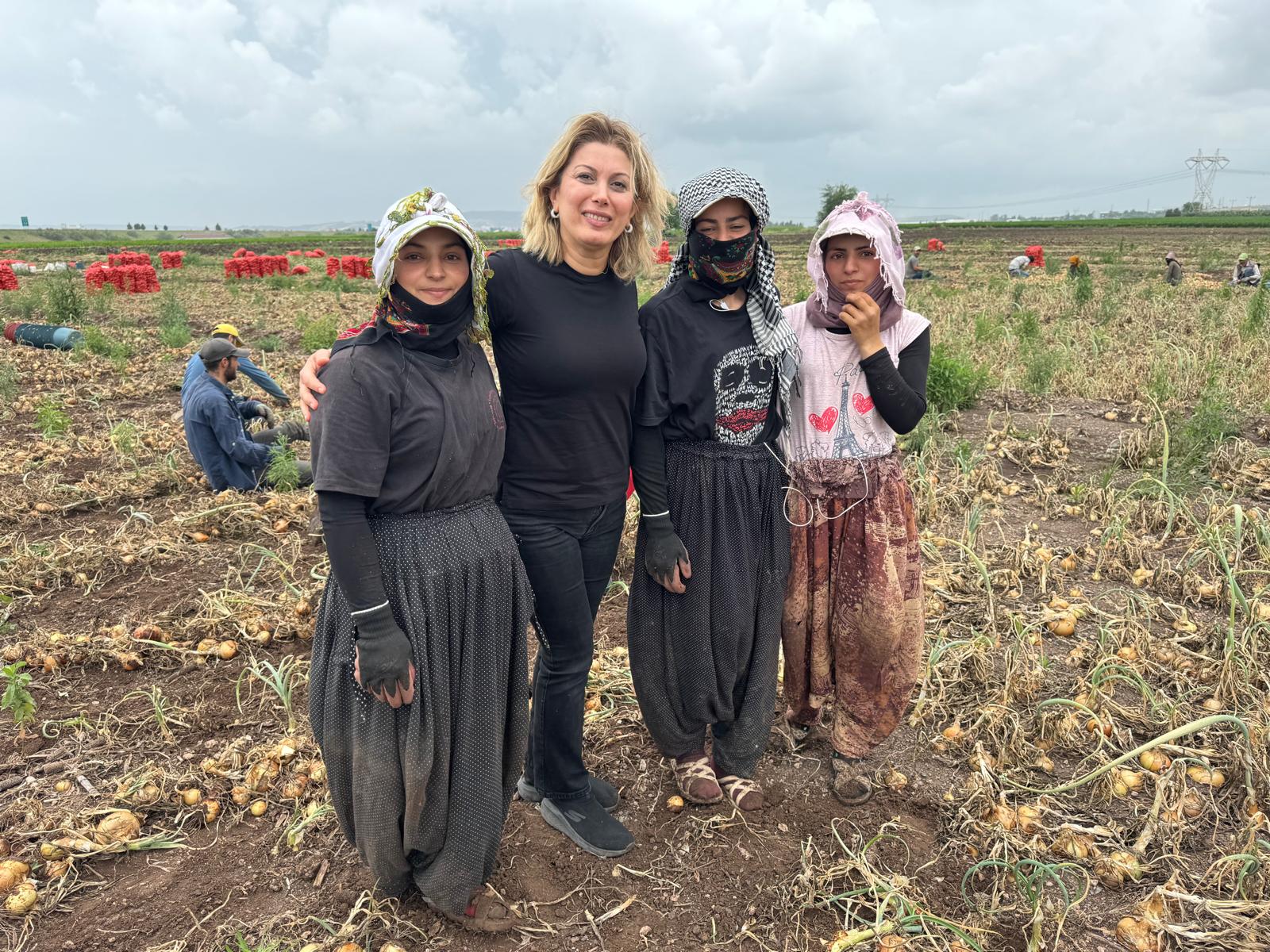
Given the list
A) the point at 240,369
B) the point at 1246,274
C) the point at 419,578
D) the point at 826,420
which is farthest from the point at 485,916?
the point at 1246,274

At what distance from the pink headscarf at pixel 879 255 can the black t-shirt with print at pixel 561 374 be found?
0.55 metres

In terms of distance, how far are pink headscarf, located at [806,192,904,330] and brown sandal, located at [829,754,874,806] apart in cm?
140

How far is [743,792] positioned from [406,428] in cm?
157

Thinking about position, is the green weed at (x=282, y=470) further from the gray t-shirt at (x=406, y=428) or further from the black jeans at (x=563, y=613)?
the gray t-shirt at (x=406, y=428)

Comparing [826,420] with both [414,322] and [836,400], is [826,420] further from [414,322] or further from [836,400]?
[414,322]

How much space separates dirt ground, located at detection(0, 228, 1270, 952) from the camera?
81.5 inches

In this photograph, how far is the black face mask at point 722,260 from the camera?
6.63 feet

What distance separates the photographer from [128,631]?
11.5 feet

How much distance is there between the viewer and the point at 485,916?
206cm

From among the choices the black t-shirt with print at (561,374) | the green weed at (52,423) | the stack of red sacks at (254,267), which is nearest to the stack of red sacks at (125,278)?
the stack of red sacks at (254,267)

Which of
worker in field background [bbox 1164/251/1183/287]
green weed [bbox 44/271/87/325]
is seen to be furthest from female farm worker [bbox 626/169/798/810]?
worker in field background [bbox 1164/251/1183/287]

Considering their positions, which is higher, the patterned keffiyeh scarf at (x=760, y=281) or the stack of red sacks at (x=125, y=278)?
the stack of red sacks at (x=125, y=278)

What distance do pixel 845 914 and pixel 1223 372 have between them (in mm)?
6049

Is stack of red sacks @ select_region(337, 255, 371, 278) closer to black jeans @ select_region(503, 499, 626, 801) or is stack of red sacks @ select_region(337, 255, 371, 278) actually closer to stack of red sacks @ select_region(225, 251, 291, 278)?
stack of red sacks @ select_region(225, 251, 291, 278)
